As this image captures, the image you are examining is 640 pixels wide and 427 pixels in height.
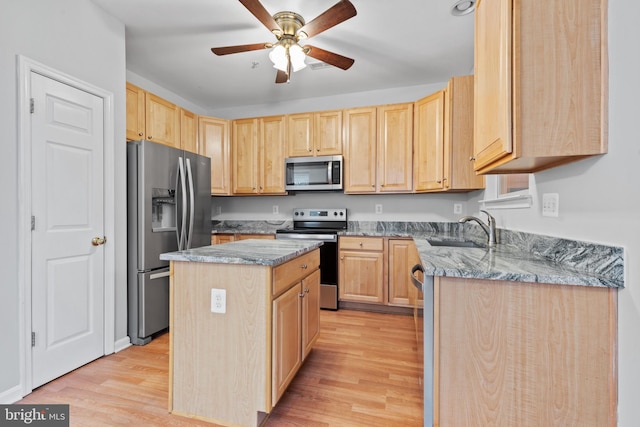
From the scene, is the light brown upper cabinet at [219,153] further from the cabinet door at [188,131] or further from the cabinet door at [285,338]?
the cabinet door at [285,338]

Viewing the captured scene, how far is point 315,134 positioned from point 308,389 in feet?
9.09

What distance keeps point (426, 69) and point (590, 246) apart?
103 inches

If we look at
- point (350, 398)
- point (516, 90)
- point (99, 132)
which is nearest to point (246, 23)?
point (99, 132)

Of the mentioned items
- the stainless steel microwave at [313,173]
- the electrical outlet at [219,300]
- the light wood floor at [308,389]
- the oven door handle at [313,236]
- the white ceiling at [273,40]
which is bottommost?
the light wood floor at [308,389]

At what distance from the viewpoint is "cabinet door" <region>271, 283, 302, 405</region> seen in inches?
56.3

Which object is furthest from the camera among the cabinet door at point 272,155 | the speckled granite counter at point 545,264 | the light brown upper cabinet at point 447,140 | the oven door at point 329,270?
the cabinet door at point 272,155

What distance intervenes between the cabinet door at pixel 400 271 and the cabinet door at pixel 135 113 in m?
2.83

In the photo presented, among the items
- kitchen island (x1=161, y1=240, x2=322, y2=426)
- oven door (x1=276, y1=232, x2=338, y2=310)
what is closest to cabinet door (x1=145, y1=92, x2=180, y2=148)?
oven door (x1=276, y1=232, x2=338, y2=310)

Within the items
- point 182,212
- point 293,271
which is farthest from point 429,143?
point 182,212

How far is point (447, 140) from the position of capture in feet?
8.90

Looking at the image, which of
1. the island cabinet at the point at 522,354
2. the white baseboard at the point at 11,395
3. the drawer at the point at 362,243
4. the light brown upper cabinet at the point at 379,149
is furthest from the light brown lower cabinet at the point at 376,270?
the white baseboard at the point at 11,395

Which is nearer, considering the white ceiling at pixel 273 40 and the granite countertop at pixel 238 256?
the granite countertop at pixel 238 256

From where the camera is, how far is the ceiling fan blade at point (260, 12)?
5.36ft

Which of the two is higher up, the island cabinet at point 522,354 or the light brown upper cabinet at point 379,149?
the light brown upper cabinet at point 379,149
